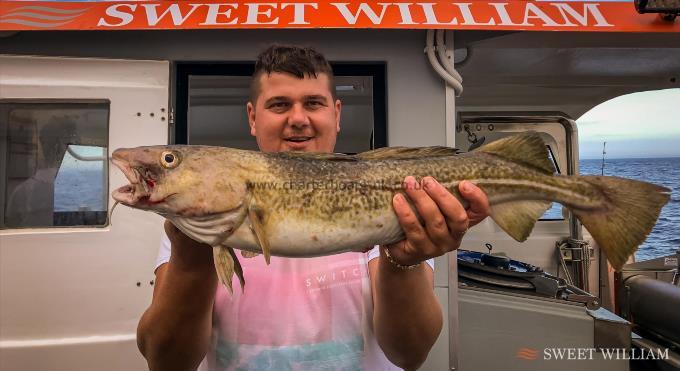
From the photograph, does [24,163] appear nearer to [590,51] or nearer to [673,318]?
[590,51]

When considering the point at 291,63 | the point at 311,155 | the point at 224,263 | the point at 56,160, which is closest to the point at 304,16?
the point at 291,63

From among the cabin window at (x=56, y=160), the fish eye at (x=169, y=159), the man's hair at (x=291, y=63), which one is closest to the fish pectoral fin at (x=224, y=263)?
the fish eye at (x=169, y=159)

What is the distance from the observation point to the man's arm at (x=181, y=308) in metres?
1.93

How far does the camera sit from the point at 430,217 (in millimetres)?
1848

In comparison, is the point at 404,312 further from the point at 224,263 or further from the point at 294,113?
the point at 294,113

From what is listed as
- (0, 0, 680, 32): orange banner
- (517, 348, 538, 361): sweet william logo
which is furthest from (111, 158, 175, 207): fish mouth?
(517, 348, 538, 361): sweet william logo

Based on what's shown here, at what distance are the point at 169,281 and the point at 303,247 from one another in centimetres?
66

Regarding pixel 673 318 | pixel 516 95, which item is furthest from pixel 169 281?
pixel 516 95

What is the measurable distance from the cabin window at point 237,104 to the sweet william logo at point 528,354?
7.39 feet

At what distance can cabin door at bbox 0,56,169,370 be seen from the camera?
3.69m

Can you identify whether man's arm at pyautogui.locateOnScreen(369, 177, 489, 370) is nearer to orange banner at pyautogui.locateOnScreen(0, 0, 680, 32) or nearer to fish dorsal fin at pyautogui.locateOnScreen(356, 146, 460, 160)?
fish dorsal fin at pyautogui.locateOnScreen(356, 146, 460, 160)

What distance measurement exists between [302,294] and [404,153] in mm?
902

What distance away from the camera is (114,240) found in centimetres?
378

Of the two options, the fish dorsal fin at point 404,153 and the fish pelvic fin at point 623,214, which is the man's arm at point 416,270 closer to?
the fish dorsal fin at point 404,153
